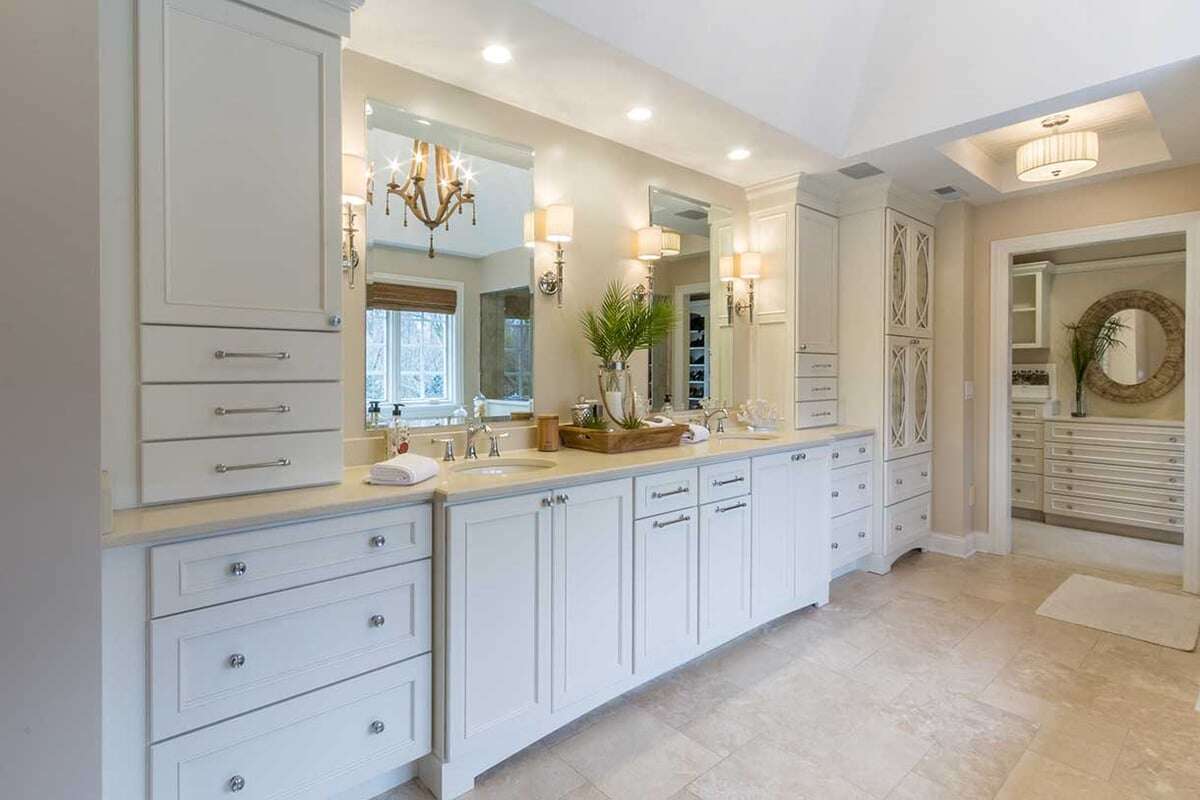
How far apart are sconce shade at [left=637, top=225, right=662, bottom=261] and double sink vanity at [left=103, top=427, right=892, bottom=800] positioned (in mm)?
1094

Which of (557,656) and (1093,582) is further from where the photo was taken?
(1093,582)

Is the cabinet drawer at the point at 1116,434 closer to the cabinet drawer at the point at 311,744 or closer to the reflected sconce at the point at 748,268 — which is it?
the reflected sconce at the point at 748,268

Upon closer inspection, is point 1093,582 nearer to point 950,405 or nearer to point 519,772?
point 950,405

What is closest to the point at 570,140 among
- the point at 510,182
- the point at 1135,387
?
the point at 510,182

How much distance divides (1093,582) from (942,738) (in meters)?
2.36

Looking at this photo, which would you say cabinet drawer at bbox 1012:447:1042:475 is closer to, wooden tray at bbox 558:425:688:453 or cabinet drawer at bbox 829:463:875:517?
cabinet drawer at bbox 829:463:875:517

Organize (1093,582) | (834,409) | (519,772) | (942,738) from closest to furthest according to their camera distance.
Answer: (519,772) → (942,738) → (1093,582) → (834,409)

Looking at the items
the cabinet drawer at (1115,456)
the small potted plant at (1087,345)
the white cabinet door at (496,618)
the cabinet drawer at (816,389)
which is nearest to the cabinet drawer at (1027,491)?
the cabinet drawer at (1115,456)

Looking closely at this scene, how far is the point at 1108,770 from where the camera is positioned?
6.28 ft

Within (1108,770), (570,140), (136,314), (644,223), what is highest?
(570,140)

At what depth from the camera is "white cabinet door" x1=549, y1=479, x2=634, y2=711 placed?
201 cm

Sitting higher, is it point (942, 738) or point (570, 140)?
point (570, 140)

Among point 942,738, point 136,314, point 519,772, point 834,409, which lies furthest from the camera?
point 834,409

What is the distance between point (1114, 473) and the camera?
15.5 ft
